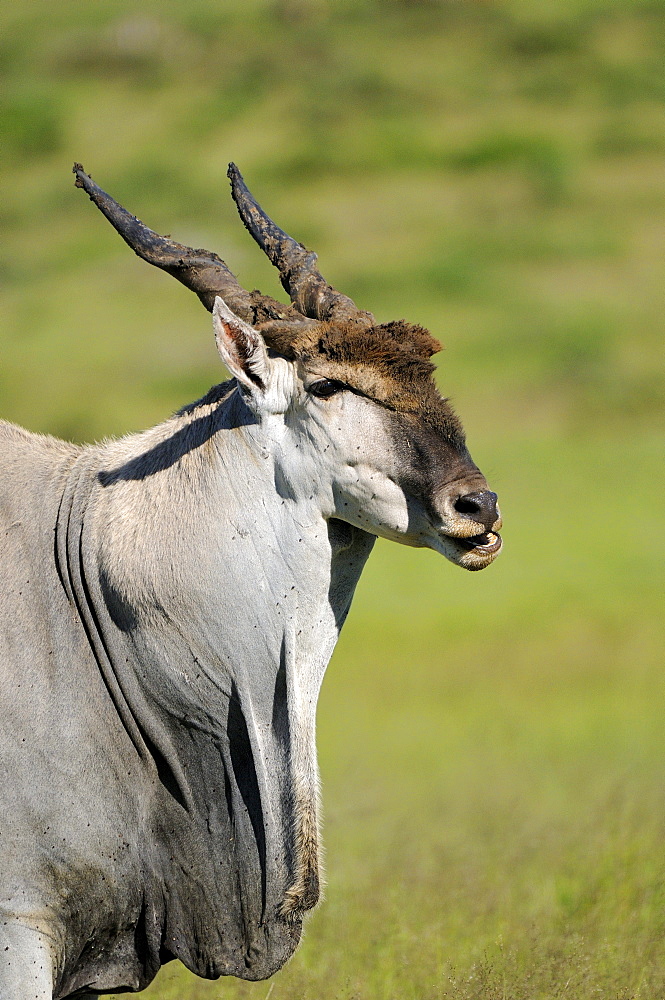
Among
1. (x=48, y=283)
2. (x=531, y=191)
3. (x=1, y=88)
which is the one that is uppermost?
(x=1, y=88)

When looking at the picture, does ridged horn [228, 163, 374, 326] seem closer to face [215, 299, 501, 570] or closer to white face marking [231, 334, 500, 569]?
face [215, 299, 501, 570]

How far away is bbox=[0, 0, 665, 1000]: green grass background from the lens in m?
6.88

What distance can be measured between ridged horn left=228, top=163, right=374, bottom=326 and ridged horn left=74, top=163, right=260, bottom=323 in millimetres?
146

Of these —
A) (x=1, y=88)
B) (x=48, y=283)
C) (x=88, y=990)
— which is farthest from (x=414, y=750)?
(x=1, y=88)

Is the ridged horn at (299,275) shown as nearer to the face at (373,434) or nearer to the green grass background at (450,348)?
the face at (373,434)

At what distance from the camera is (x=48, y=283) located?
123ft

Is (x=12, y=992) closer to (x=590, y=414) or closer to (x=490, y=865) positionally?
(x=490, y=865)

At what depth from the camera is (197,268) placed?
15.0 ft

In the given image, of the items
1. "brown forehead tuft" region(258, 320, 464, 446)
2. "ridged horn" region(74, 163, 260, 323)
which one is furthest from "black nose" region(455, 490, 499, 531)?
"ridged horn" region(74, 163, 260, 323)

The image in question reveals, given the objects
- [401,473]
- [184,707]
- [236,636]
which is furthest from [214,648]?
[401,473]

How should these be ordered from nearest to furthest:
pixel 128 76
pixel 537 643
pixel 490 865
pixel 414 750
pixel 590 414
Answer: pixel 490 865 → pixel 414 750 → pixel 537 643 → pixel 590 414 → pixel 128 76

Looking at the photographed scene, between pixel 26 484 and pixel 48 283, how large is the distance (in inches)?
1337

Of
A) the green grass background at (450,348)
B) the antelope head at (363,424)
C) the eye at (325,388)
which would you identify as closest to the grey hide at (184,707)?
the antelope head at (363,424)

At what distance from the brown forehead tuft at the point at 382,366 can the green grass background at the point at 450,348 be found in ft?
8.43
